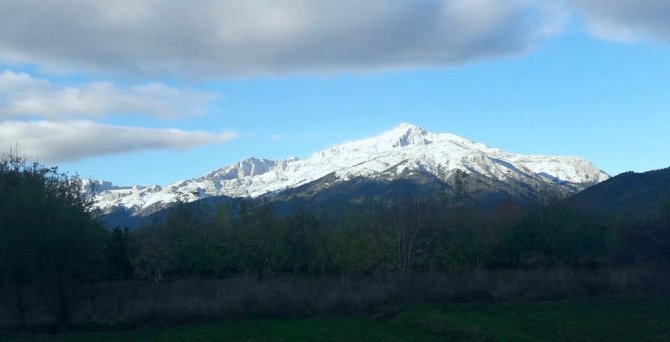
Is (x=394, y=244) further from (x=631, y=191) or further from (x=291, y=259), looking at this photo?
(x=631, y=191)

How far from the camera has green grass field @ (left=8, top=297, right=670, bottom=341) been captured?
25391mm

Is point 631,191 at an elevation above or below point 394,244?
above

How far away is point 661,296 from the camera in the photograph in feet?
127

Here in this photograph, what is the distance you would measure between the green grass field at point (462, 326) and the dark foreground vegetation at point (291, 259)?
7.77ft

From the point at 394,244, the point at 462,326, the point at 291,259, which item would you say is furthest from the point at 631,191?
the point at 462,326

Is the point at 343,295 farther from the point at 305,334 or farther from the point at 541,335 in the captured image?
the point at 541,335

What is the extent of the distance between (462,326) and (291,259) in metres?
28.8

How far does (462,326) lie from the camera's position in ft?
88.6

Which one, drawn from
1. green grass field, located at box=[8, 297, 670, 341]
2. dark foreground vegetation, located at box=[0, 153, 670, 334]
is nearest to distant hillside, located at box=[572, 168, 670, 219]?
dark foreground vegetation, located at box=[0, 153, 670, 334]

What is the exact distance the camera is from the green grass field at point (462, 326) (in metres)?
25.4

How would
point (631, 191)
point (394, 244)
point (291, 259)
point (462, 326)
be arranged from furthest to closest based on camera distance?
1. point (631, 191)
2. point (291, 259)
3. point (394, 244)
4. point (462, 326)

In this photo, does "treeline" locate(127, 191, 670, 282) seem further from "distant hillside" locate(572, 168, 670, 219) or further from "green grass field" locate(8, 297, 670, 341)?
"distant hillside" locate(572, 168, 670, 219)

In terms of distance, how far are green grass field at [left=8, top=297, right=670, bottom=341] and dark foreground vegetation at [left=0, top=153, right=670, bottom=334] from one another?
2367mm

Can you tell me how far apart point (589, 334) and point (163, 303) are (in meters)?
20.9
